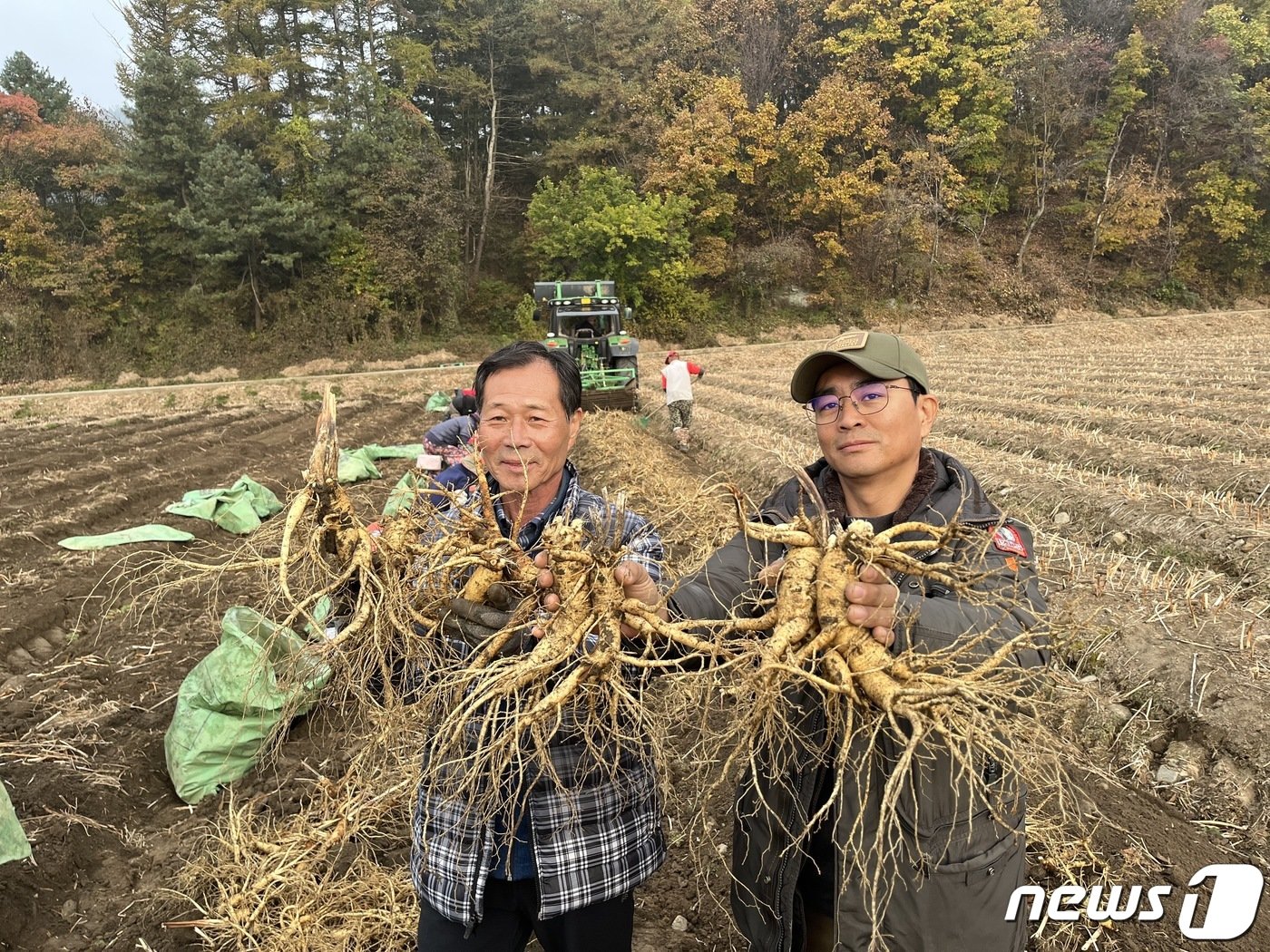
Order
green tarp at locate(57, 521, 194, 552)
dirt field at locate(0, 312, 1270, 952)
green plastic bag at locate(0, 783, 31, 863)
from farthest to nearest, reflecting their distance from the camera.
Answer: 1. green tarp at locate(57, 521, 194, 552)
2. dirt field at locate(0, 312, 1270, 952)
3. green plastic bag at locate(0, 783, 31, 863)

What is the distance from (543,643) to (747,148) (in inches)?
972

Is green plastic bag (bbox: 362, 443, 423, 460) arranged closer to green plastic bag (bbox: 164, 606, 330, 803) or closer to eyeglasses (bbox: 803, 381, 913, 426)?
green plastic bag (bbox: 164, 606, 330, 803)

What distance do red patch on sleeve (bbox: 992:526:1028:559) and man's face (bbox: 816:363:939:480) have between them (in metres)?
0.24

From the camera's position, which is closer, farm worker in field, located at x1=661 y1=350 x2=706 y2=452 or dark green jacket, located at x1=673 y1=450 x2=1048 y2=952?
dark green jacket, located at x1=673 y1=450 x2=1048 y2=952

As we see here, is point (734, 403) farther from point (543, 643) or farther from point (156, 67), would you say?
point (156, 67)

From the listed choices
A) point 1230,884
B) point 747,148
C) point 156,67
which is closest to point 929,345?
point 747,148

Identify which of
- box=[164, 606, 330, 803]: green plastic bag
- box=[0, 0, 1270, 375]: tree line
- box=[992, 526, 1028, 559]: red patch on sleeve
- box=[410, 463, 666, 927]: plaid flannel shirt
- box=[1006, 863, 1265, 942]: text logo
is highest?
box=[0, 0, 1270, 375]: tree line

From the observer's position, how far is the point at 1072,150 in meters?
26.4

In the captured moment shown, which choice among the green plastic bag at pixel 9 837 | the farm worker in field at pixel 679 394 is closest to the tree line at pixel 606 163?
the farm worker in field at pixel 679 394

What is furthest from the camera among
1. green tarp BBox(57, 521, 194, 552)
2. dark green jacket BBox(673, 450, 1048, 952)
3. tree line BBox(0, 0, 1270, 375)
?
tree line BBox(0, 0, 1270, 375)

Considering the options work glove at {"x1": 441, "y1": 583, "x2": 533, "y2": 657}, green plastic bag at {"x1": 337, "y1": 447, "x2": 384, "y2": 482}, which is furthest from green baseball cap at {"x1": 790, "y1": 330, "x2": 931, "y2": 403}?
green plastic bag at {"x1": 337, "y1": 447, "x2": 384, "y2": 482}

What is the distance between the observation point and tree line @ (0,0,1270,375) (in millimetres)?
20172

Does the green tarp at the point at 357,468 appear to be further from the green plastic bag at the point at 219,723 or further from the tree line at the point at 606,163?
the tree line at the point at 606,163

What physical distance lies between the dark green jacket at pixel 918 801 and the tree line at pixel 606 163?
20.6 m
